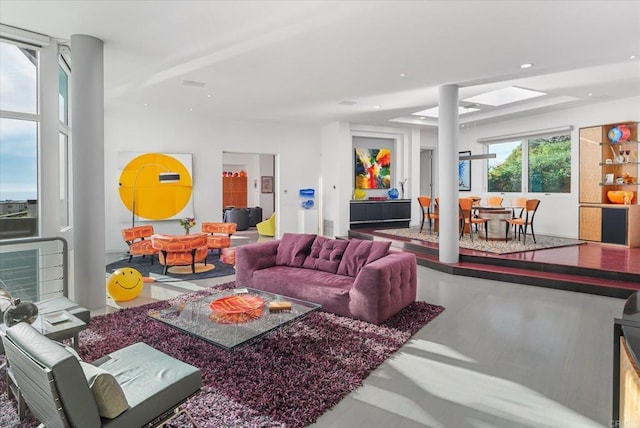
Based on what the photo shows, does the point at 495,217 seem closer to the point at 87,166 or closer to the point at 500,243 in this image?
the point at 500,243

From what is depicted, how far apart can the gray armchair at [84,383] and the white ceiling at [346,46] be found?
3321 millimetres

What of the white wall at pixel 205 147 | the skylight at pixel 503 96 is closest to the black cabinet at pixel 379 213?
the white wall at pixel 205 147

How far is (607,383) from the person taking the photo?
8.91 feet

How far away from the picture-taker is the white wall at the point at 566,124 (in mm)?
8008

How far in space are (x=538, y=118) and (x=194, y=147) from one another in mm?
8720

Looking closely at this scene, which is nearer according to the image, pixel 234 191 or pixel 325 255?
pixel 325 255

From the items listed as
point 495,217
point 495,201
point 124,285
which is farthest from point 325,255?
point 495,201

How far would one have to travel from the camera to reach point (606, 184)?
8.12m

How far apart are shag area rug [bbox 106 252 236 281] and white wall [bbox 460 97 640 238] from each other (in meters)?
7.92

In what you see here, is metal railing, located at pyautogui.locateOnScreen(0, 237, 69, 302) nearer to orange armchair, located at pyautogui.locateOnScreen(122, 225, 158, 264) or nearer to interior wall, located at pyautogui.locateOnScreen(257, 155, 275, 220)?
orange armchair, located at pyautogui.locateOnScreen(122, 225, 158, 264)

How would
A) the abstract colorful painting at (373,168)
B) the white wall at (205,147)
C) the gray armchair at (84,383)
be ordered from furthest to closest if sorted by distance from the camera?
the abstract colorful painting at (373,168) < the white wall at (205,147) < the gray armchair at (84,383)

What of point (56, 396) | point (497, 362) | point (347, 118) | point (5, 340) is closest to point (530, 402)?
point (497, 362)

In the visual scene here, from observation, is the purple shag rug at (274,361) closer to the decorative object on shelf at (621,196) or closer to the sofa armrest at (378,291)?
the sofa armrest at (378,291)

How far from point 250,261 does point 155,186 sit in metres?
5.05
